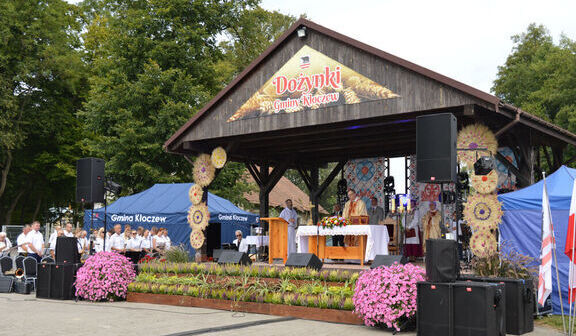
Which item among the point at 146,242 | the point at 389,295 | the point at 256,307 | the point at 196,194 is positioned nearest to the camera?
the point at 389,295

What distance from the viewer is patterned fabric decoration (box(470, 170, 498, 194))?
11.0m

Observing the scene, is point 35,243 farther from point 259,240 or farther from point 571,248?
point 571,248

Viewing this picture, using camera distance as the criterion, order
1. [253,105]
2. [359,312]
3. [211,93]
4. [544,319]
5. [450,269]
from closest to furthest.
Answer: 1. [450,269]
2. [359,312]
3. [544,319]
4. [253,105]
5. [211,93]

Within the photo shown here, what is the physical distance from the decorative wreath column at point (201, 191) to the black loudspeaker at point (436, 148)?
25.5 feet

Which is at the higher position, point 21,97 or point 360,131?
point 21,97

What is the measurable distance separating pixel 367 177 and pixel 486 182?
694cm

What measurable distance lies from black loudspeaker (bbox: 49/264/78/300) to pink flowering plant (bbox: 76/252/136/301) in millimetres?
282

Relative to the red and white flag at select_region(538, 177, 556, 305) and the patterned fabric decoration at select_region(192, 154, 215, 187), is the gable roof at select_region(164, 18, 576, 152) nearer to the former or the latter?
the patterned fabric decoration at select_region(192, 154, 215, 187)

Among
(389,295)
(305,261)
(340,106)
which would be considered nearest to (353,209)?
(340,106)

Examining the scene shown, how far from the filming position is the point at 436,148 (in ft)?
28.9

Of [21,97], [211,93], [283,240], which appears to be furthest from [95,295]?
[21,97]

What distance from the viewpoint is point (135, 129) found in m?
25.1

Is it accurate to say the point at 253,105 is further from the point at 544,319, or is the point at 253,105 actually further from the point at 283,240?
the point at 544,319

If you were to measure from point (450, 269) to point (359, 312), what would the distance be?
1.99 meters
